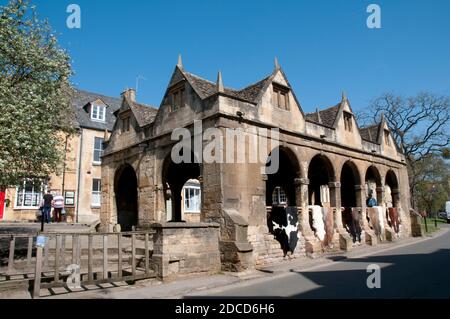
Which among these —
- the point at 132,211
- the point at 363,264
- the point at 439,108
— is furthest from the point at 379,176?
the point at 439,108

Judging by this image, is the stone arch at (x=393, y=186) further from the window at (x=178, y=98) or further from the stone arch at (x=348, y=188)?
the window at (x=178, y=98)

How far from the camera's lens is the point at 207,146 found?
11266mm

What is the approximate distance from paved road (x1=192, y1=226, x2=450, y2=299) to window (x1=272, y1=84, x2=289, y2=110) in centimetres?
634

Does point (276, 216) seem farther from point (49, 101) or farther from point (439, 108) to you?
point (439, 108)

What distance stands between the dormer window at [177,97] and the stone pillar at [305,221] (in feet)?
18.3

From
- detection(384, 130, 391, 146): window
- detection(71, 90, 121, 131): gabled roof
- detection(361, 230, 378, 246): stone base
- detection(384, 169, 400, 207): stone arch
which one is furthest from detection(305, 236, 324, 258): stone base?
detection(71, 90, 121, 131): gabled roof

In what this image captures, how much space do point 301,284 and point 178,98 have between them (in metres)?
8.22

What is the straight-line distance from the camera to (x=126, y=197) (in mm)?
17484

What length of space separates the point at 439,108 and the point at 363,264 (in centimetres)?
2956

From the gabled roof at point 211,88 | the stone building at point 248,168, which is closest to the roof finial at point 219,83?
the stone building at point 248,168

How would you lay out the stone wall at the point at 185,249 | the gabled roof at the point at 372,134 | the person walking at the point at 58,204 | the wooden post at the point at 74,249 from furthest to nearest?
the gabled roof at the point at 372,134 < the person walking at the point at 58,204 < the stone wall at the point at 185,249 < the wooden post at the point at 74,249

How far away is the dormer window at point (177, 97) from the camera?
13047 millimetres

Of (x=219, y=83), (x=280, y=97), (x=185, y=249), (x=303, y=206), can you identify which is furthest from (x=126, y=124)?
(x=303, y=206)

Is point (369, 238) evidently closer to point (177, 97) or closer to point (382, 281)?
point (382, 281)
